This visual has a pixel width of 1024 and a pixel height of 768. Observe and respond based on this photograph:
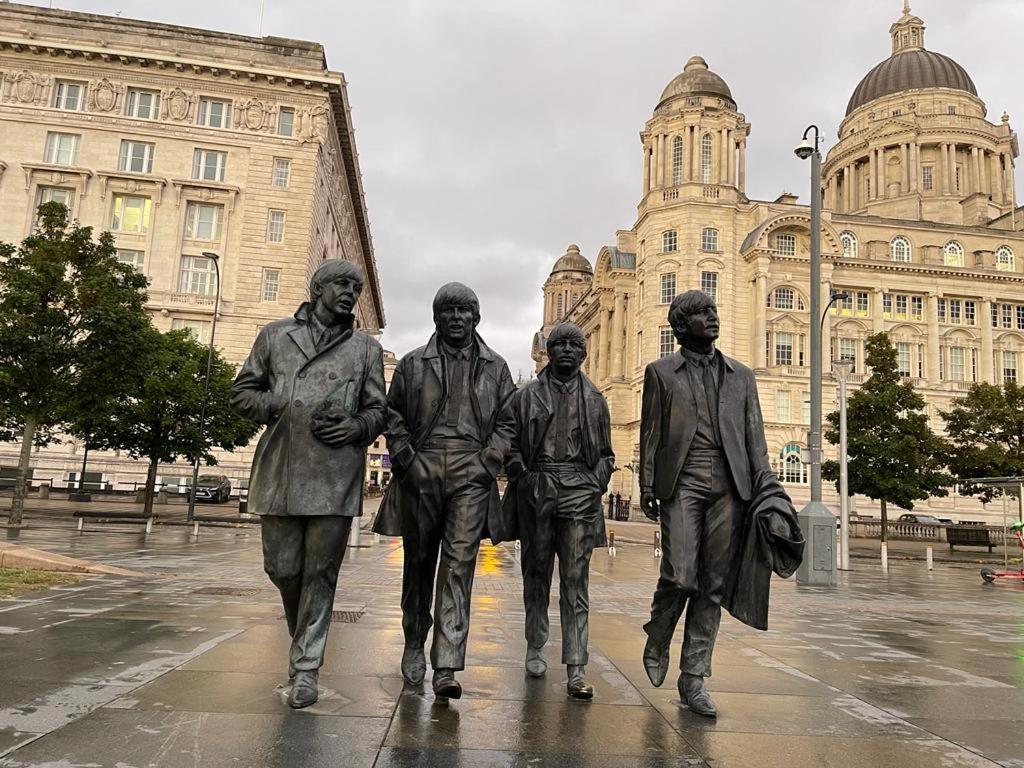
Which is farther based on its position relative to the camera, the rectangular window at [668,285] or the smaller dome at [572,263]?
the smaller dome at [572,263]

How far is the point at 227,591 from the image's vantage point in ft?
31.5

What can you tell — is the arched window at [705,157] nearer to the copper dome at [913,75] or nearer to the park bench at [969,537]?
the park bench at [969,537]

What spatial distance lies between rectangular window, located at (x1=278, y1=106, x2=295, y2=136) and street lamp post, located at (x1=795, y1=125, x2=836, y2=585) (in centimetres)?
3781

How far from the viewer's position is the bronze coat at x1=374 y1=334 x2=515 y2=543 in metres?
4.73

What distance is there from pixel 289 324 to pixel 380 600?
574 centimetres

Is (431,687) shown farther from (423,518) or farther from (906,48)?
(906,48)

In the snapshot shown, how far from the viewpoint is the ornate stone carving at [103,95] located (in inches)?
1823

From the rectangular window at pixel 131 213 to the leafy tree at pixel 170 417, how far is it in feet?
56.2

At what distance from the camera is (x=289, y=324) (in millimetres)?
4609

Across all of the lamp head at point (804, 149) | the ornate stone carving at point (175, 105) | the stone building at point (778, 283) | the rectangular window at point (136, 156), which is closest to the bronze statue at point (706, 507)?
the lamp head at point (804, 149)

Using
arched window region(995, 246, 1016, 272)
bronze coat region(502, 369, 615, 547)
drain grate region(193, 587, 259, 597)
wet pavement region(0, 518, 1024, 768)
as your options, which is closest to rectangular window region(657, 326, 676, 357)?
arched window region(995, 246, 1016, 272)

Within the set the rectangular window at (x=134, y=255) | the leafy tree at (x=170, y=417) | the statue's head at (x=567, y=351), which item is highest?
the rectangular window at (x=134, y=255)

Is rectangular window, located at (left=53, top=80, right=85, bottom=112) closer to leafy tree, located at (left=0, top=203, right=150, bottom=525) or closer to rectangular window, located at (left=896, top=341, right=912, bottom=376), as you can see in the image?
leafy tree, located at (left=0, top=203, right=150, bottom=525)

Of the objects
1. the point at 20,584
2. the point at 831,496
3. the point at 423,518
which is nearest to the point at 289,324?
the point at 423,518
